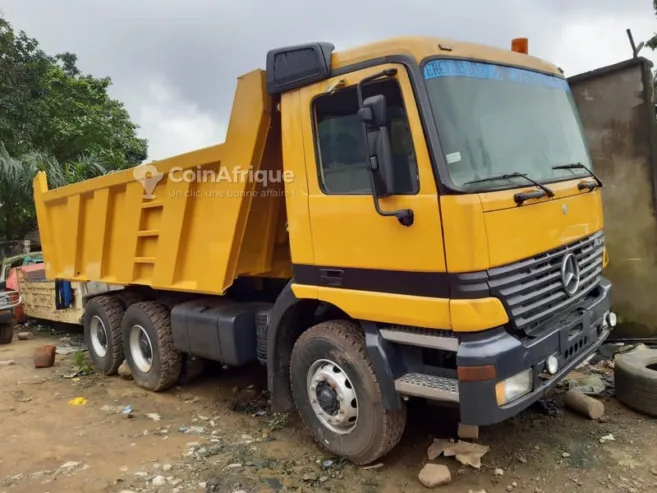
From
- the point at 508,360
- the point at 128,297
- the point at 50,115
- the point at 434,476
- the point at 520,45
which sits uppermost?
the point at 50,115

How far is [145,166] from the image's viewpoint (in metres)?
4.89

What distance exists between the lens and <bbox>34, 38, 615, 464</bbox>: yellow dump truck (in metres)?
2.82

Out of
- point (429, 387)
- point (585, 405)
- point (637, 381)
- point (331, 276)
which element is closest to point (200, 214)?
point (331, 276)

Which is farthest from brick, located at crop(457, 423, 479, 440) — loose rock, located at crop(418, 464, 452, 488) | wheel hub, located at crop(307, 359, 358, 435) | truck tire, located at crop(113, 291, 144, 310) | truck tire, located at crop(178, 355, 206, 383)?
truck tire, located at crop(113, 291, 144, 310)

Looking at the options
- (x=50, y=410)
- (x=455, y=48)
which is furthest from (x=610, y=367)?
(x=50, y=410)

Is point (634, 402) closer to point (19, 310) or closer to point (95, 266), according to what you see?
point (95, 266)

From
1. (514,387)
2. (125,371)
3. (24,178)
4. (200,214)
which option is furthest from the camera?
(24,178)

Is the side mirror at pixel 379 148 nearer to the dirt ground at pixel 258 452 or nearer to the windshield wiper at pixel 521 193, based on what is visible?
the windshield wiper at pixel 521 193

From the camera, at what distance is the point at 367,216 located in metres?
3.14

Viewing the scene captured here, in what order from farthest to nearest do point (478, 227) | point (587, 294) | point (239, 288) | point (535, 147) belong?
point (239, 288), point (587, 294), point (535, 147), point (478, 227)

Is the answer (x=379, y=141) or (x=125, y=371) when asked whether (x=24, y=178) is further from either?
(x=379, y=141)

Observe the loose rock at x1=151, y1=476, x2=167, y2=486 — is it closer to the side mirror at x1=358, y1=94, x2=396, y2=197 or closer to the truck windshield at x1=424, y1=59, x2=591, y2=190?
the side mirror at x1=358, y1=94, x2=396, y2=197

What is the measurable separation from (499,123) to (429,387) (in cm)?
160

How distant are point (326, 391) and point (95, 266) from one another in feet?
12.1
